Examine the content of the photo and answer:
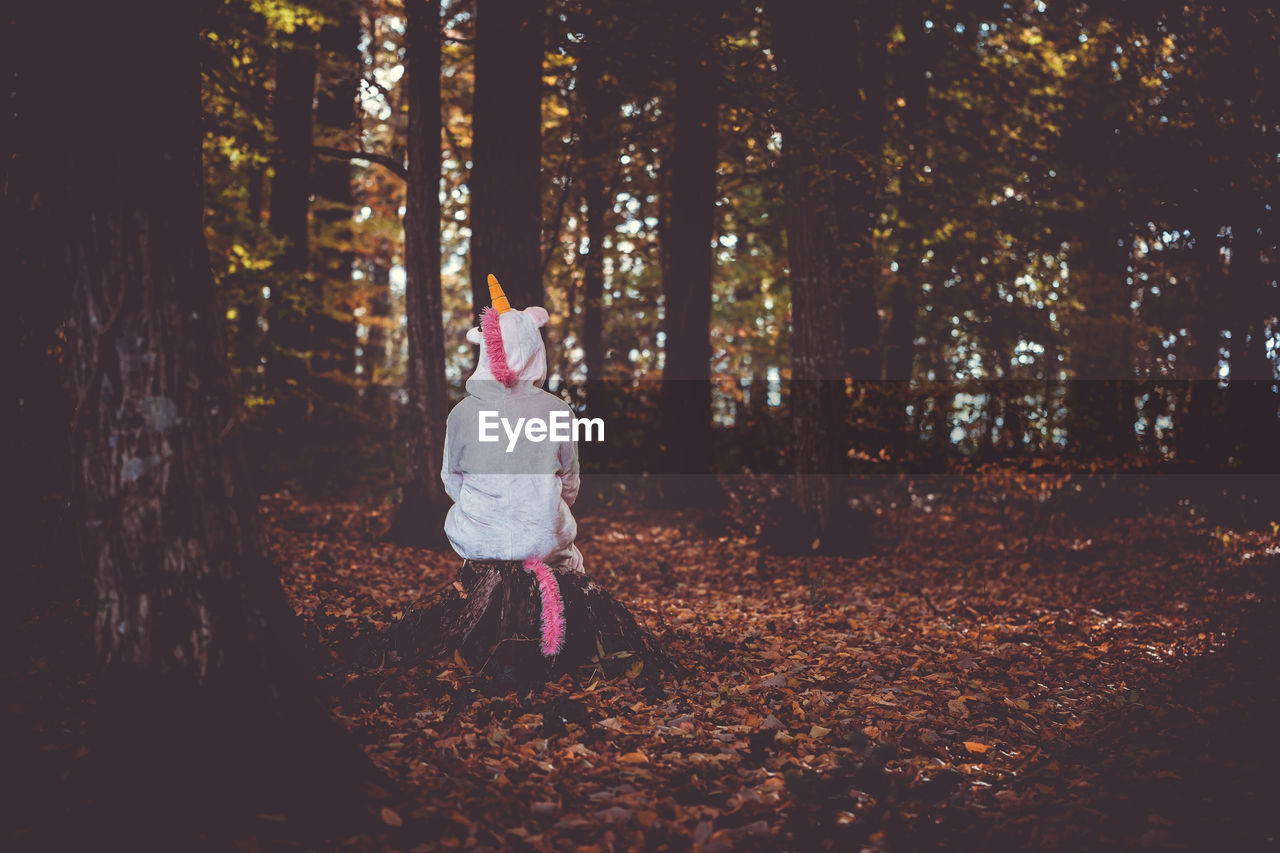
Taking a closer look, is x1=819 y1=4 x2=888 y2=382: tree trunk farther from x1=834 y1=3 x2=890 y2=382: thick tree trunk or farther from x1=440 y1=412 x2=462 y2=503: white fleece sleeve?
x1=440 y1=412 x2=462 y2=503: white fleece sleeve

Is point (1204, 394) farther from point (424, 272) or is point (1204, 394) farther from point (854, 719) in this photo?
point (424, 272)

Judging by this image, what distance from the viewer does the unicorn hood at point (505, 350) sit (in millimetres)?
5000

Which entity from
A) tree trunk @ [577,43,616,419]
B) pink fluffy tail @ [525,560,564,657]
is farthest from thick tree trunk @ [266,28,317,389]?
pink fluffy tail @ [525,560,564,657]

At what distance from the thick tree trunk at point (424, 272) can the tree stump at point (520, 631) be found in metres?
4.37

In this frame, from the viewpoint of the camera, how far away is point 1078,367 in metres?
18.6

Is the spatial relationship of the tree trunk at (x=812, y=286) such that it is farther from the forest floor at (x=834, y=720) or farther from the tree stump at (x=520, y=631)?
the tree stump at (x=520, y=631)

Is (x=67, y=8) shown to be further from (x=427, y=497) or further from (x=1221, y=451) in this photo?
(x=1221, y=451)

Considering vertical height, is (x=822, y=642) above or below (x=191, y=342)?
below

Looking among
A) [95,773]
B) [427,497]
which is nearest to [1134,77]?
[427,497]

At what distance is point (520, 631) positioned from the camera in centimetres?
535

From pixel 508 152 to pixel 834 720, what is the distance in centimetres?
572

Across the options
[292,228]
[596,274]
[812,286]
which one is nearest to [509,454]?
[812,286]

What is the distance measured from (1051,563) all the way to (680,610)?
4684 millimetres

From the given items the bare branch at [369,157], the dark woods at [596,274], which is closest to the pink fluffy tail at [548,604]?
the dark woods at [596,274]
